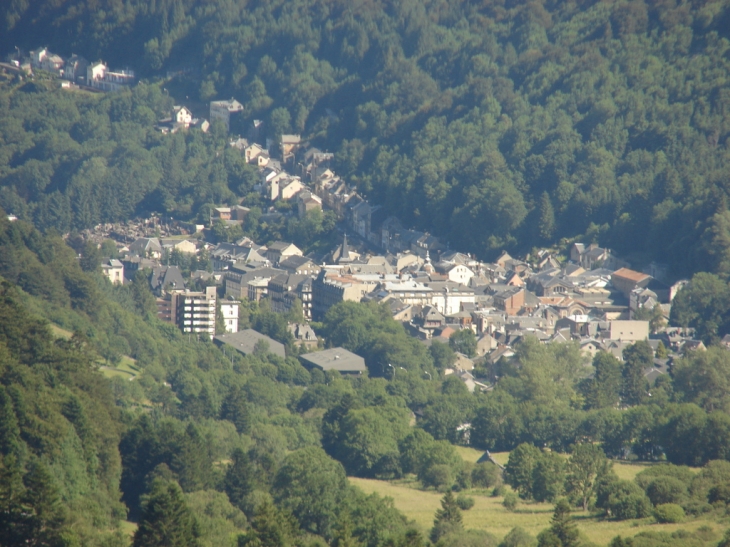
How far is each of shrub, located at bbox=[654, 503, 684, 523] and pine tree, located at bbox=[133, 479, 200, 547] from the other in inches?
547

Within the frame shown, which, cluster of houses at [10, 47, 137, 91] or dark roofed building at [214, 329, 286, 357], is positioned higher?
cluster of houses at [10, 47, 137, 91]

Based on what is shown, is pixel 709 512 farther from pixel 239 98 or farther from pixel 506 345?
pixel 239 98

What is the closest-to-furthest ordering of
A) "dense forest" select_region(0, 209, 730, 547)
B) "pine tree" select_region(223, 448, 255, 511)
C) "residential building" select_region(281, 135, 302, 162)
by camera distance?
1. "dense forest" select_region(0, 209, 730, 547)
2. "pine tree" select_region(223, 448, 255, 511)
3. "residential building" select_region(281, 135, 302, 162)

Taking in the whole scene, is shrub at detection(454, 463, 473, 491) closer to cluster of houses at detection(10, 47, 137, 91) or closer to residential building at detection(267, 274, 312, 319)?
residential building at detection(267, 274, 312, 319)

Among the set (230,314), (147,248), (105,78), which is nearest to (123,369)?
(230,314)

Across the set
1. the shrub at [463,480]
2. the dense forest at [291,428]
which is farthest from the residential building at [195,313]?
the shrub at [463,480]

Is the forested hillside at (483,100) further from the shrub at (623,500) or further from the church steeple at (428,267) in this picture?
the shrub at (623,500)

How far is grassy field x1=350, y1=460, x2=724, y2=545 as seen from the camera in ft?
119

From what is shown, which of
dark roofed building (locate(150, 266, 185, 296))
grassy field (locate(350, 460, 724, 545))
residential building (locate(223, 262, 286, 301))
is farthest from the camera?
residential building (locate(223, 262, 286, 301))

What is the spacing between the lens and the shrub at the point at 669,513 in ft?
120

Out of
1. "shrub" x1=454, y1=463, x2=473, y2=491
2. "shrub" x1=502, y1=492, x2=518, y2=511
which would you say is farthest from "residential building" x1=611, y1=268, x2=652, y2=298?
"shrub" x1=502, y1=492, x2=518, y2=511

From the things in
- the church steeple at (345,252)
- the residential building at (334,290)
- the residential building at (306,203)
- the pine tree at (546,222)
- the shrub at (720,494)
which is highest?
the residential building at (306,203)

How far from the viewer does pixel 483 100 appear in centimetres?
9462

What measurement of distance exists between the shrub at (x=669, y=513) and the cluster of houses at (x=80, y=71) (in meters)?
86.5
